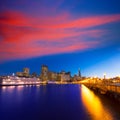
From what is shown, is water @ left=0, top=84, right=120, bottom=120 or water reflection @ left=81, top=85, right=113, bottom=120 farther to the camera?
water @ left=0, top=84, right=120, bottom=120

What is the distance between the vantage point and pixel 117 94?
171ft

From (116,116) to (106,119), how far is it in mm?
2588

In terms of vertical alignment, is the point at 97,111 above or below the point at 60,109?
below

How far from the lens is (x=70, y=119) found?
116 ft

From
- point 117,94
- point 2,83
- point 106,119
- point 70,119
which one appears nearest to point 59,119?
point 70,119

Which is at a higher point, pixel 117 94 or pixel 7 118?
pixel 117 94

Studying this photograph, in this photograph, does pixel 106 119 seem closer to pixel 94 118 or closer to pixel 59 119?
pixel 94 118

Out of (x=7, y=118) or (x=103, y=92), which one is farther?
(x=103, y=92)

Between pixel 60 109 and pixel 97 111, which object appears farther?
pixel 60 109

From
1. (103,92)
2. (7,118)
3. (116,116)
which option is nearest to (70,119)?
(116,116)

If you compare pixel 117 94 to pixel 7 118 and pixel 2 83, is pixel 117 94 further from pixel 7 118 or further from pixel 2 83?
pixel 2 83

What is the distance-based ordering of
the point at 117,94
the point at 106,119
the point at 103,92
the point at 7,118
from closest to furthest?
the point at 106,119 → the point at 7,118 → the point at 117,94 → the point at 103,92

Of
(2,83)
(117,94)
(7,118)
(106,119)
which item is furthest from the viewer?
(2,83)

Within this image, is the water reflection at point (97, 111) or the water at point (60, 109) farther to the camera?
the water at point (60, 109)
